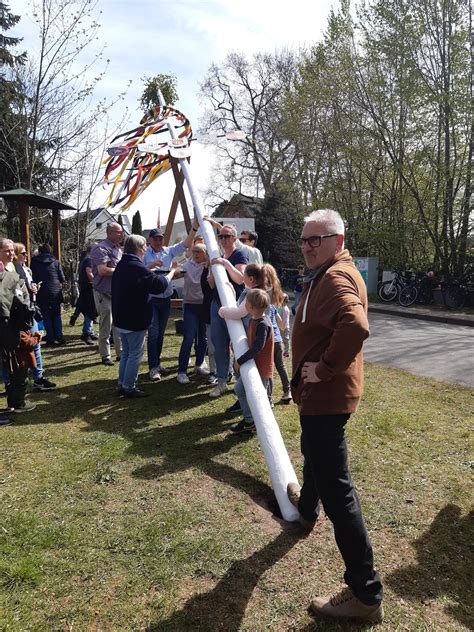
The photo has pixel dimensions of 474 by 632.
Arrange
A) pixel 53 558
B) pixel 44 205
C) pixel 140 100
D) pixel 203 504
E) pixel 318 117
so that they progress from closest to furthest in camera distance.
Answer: pixel 53 558 → pixel 203 504 → pixel 44 205 → pixel 140 100 → pixel 318 117

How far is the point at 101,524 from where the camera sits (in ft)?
9.63

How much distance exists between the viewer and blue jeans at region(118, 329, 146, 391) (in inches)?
210

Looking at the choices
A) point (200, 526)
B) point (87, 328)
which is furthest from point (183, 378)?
point (87, 328)

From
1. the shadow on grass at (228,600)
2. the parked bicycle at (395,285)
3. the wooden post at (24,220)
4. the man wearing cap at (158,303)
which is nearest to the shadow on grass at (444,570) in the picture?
the shadow on grass at (228,600)

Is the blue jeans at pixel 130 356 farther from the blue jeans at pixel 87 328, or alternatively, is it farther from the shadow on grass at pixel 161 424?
the blue jeans at pixel 87 328

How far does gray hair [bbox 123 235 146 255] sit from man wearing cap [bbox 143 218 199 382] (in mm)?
875

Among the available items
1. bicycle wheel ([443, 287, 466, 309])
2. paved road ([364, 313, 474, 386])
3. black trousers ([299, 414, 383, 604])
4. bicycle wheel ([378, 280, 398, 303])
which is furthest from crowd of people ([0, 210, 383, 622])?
bicycle wheel ([378, 280, 398, 303])

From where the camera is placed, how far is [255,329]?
4.11 metres

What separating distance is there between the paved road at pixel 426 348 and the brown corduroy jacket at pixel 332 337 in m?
5.01

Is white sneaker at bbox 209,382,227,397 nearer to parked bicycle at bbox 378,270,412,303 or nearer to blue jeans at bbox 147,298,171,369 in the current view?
blue jeans at bbox 147,298,171,369

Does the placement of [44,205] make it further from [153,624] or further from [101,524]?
[153,624]

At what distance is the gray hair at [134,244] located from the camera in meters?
5.21

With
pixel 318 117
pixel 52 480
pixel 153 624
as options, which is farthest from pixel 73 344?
pixel 318 117

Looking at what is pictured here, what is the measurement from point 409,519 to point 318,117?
23013 millimetres
